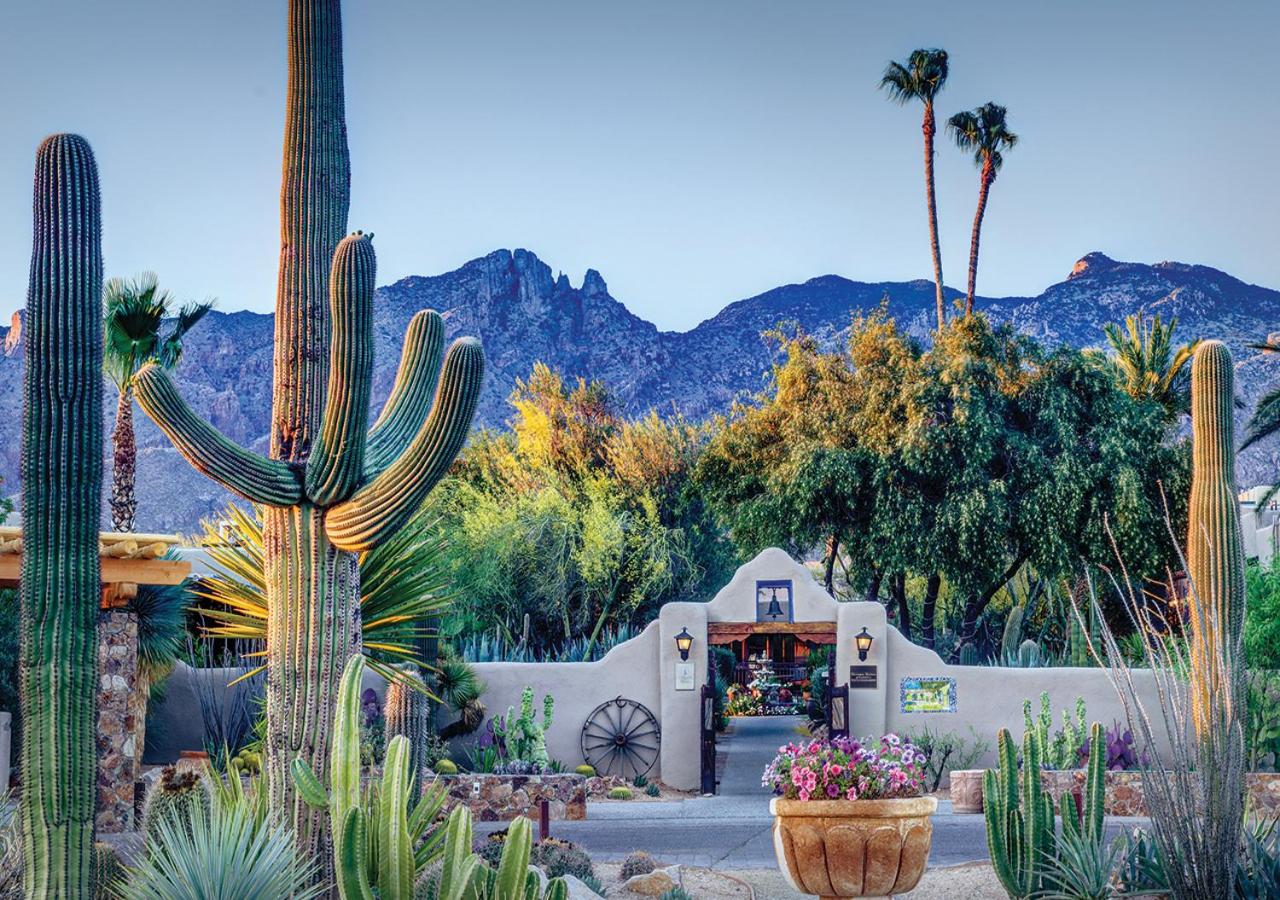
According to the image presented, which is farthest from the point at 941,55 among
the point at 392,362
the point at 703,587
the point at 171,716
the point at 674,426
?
the point at 392,362

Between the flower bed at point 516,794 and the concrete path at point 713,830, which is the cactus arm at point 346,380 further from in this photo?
the flower bed at point 516,794

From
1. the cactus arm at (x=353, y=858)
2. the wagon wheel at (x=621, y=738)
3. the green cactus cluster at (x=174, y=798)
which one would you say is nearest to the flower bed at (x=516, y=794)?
the wagon wheel at (x=621, y=738)

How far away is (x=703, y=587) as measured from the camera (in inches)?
1384

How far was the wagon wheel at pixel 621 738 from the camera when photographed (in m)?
20.7

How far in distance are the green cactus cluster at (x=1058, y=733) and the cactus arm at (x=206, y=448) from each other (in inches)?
554

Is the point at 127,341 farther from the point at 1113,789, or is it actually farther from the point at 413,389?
the point at 1113,789

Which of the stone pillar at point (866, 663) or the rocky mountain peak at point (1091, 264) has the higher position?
A: the rocky mountain peak at point (1091, 264)

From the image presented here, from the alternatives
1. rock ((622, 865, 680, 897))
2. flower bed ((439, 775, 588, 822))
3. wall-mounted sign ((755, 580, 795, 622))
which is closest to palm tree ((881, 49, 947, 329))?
wall-mounted sign ((755, 580, 795, 622))

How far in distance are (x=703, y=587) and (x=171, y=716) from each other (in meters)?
17.7

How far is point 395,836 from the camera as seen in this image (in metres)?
7.30

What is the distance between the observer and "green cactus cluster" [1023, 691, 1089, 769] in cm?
1977

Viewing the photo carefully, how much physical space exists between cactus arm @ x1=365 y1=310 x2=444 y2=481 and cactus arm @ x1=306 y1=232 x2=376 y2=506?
53 cm

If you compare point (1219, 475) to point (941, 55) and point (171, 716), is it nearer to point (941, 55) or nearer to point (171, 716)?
point (171, 716)

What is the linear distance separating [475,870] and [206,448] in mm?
2853
